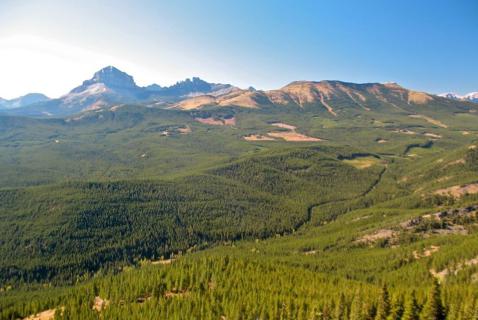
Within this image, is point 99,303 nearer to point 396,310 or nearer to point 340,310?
point 340,310

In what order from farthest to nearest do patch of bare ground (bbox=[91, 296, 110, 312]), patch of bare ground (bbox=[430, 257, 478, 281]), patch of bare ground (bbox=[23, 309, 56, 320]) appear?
patch of bare ground (bbox=[430, 257, 478, 281])
patch of bare ground (bbox=[91, 296, 110, 312])
patch of bare ground (bbox=[23, 309, 56, 320])

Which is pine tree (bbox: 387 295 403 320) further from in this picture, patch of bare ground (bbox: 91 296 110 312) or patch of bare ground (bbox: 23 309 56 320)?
patch of bare ground (bbox: 23 309 56 320)

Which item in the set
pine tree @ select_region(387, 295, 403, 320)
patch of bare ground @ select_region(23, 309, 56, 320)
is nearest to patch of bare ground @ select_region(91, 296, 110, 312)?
patch of bare ground @ select_region(23, 309, 56, 320)

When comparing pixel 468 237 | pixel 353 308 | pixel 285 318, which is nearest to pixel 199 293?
pixel 285 318

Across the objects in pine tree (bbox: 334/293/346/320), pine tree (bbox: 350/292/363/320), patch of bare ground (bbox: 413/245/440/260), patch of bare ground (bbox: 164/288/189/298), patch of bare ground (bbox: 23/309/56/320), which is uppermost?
pine tree (bbox: 350/292/363/320)

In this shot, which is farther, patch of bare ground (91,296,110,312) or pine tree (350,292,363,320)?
patch of bare ground (91,296,110,312)

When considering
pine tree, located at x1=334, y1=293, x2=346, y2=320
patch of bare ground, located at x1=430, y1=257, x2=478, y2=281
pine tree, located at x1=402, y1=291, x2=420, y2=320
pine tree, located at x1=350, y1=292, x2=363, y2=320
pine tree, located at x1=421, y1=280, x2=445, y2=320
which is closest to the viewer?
pine tree, located at x1=421, y1=280, x2=445, y2=320

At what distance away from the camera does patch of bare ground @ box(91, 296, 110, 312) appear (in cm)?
14254

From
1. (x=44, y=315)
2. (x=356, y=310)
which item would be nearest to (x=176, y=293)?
(x=44, y=315)

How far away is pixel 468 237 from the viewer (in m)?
196

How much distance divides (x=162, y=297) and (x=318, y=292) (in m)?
54.4

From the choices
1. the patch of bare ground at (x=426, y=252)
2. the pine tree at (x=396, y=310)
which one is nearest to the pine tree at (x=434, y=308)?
the pine tree at (x=396, y=310)

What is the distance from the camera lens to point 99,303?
14912 centimetres

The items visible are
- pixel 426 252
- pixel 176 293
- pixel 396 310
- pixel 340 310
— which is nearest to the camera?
pixel 396 310
